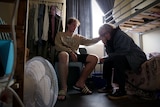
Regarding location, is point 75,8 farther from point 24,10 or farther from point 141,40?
point 24,10

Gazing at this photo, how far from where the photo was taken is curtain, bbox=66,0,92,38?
297 centimetres

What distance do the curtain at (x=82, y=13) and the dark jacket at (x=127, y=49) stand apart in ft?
4.57

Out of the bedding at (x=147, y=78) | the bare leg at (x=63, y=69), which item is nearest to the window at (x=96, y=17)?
the bare leg at (x=63, y=69)

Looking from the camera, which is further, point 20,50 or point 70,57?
point 70,57

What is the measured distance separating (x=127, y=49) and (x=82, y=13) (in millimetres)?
1753

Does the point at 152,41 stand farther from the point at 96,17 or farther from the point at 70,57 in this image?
the point at 70,57

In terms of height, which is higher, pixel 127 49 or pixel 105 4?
pixel 105 4

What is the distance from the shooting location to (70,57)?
1801 mm

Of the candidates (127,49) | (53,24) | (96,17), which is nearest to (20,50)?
(127,49)

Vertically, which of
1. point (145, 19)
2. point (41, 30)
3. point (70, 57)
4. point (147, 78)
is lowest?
point (147, 78)

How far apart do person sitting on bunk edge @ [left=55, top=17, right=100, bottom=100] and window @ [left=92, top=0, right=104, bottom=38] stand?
3.64 feet

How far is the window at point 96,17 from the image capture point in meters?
3.10

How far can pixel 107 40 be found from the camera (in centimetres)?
168

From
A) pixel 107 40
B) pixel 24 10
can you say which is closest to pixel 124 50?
pixel 107 40
